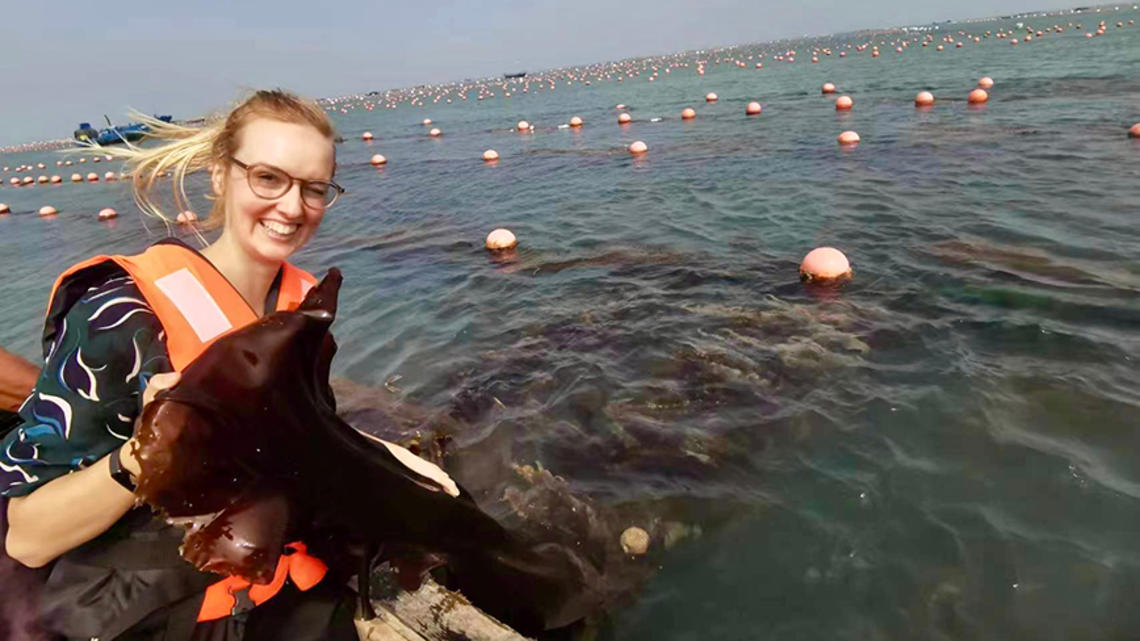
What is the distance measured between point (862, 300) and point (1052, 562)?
4.39 m

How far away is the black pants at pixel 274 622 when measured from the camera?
7.65ft

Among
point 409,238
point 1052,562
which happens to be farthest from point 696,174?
point 1052,562

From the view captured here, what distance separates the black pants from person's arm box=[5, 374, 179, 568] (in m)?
0.51

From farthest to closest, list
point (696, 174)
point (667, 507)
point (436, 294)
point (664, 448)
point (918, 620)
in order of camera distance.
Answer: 1. point (696, 174)
2. point (436, 294)
3. point (664, 448)
4. point (667, 507)
5. point (918, 620)

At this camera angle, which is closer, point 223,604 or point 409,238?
point 223,604

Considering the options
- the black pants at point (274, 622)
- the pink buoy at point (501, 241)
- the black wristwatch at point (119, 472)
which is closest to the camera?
the black wristwatch at point (119, 472)

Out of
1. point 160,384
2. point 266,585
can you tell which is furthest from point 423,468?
point 160,384

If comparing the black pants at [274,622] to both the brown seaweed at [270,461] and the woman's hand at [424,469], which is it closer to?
the brown seaweed at [270,461]

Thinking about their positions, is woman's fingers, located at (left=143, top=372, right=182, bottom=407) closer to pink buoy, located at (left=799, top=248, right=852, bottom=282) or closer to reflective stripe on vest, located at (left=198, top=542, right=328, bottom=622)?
reflective stripe on vest, located at (left=198, top=542, right=328, bottom=622)

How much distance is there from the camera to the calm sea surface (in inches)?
165

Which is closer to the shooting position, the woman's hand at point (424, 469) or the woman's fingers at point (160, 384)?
the woman's fingers at point (160, 384)

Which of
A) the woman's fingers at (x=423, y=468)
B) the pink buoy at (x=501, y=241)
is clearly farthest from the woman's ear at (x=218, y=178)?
the pink buoy at (x=501, y=241)

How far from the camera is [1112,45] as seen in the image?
3725 centimetres

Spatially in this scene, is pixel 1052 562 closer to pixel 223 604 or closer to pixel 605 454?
pixel 605 454
